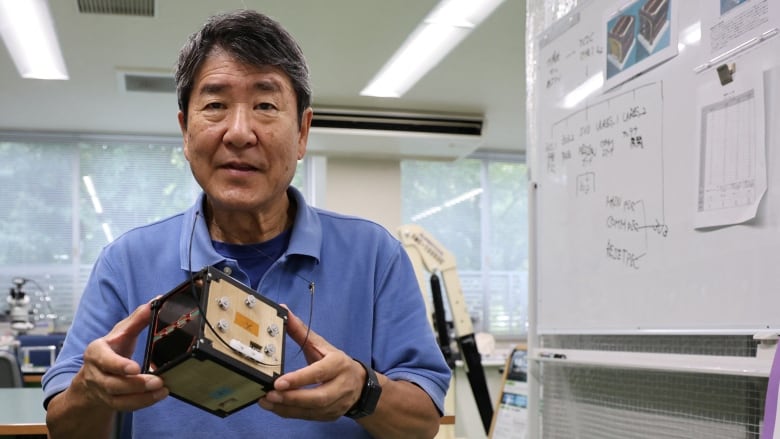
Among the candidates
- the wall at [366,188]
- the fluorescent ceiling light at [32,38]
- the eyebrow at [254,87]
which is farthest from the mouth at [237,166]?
the wall at [366,188]

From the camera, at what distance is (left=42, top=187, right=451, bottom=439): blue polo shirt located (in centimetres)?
117

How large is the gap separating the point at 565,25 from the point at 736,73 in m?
0.82

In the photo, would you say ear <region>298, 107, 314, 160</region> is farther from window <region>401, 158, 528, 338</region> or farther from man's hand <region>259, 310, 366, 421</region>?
window <region>401, 158, 528, 338</region>

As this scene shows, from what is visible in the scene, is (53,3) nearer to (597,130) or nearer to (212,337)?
(597,130)

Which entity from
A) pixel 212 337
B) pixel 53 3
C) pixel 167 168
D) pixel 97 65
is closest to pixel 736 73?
pixel 212 337

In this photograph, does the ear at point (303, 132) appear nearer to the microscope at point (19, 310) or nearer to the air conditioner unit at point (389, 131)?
the air conditioner unit at point (389, 131)

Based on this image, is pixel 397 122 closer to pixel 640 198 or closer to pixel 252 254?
pixel 640 198

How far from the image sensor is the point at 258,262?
126 centimetres

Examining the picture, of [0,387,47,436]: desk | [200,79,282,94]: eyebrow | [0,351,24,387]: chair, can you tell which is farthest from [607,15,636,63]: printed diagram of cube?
[0,351,24,387]: chair

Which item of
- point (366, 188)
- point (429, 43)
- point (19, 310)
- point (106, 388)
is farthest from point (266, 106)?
point (366, 188)

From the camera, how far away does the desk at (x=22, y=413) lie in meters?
1.93

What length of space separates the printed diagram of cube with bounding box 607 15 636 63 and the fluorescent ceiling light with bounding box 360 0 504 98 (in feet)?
8.03

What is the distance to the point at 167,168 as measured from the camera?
8.03 meters

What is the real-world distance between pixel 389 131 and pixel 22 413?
5.23 meters
